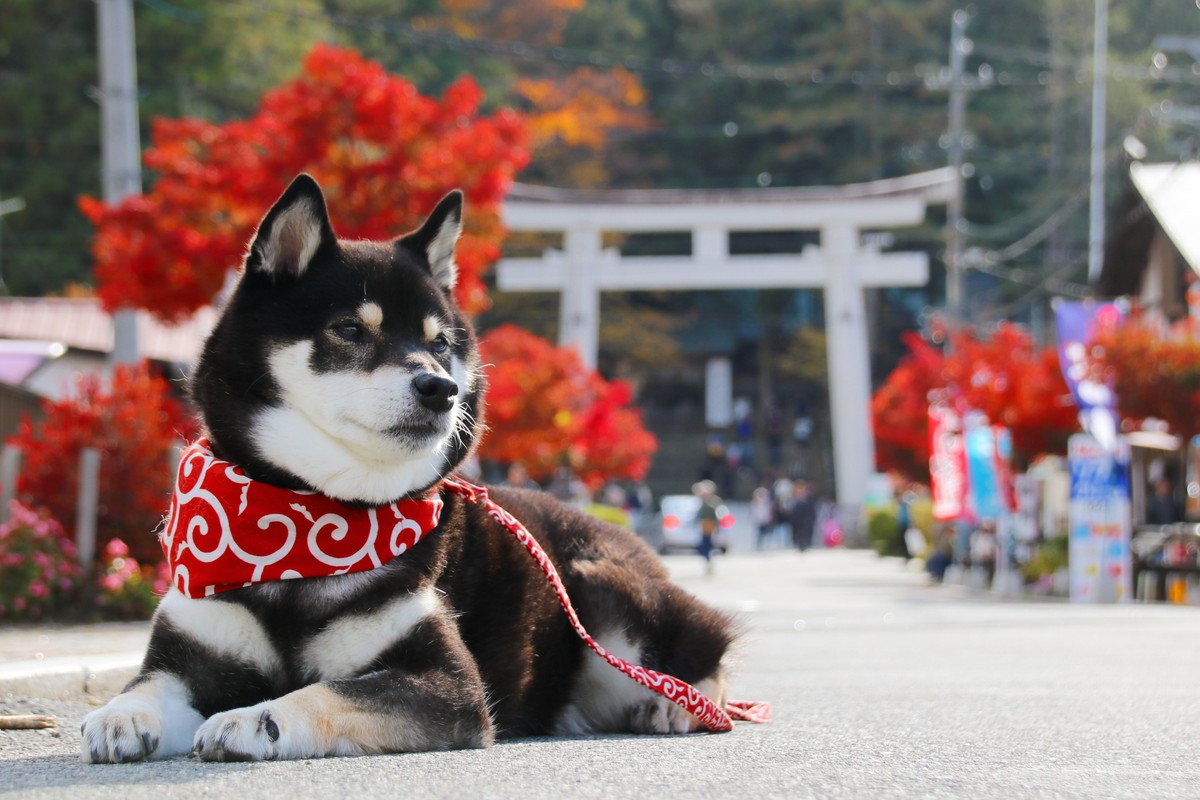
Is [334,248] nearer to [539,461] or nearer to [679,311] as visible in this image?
[539,461]

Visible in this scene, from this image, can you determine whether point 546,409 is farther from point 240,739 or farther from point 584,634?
point 240,739

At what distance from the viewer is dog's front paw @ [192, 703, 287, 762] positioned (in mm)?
3746

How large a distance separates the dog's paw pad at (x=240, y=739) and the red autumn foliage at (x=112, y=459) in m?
8.24

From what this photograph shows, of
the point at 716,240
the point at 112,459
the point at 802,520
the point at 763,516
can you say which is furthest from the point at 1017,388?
the point at 763,516

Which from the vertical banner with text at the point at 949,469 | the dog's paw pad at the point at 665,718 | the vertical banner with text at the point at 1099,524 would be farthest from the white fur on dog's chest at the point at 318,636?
the vertical banner with text at the point at 949,469

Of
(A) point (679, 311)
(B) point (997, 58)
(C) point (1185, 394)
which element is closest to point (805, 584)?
(C) point (1185, 394)

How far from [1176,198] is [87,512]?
69.4 feet

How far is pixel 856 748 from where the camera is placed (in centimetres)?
455

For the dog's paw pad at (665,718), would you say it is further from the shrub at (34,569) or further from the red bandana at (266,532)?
the shrub at (34,569)

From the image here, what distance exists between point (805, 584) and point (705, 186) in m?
32.0

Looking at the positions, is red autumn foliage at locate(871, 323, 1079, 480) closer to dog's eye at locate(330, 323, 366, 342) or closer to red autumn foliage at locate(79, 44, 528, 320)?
red autumn foliage at locate(79, 44, 528, 320)

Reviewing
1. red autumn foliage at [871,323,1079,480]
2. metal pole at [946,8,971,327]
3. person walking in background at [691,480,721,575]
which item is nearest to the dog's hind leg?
red autumn foliage at [871,323,1079,480]

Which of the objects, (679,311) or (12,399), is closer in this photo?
(12,399)

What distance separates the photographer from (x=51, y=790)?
348 centimetres
